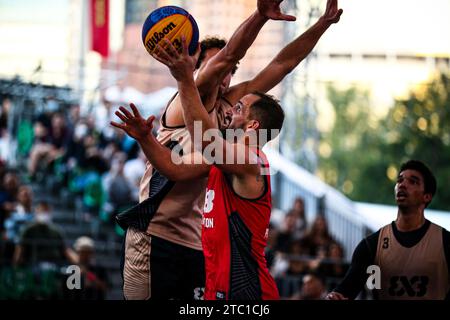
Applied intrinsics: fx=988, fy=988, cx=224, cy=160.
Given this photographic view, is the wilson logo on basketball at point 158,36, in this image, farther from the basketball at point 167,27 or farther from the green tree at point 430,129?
the green tree at point 430,129

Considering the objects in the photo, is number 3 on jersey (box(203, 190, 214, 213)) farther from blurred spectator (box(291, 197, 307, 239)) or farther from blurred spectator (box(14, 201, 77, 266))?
blurred spectator (box(291, 197, 307, 239))

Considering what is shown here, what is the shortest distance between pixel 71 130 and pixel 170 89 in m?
5.95

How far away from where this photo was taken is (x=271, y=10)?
20.7ft

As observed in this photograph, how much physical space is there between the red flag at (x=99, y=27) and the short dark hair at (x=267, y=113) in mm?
14266

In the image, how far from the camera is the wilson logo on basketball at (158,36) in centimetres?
612

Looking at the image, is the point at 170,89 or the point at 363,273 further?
the point at 170,89

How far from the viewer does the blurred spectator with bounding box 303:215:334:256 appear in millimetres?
14329

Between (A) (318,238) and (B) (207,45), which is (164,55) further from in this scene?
(A) (318,238)

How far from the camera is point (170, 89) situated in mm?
24172

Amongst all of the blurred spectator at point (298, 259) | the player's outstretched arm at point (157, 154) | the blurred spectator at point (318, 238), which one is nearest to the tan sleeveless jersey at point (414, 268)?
the player's outstretched arm at point (157, 154)

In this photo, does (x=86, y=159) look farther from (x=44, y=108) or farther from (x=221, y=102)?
(x=221, y=102)

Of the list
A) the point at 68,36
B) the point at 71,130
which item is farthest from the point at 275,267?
the point at 68,36
